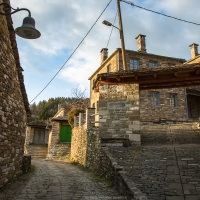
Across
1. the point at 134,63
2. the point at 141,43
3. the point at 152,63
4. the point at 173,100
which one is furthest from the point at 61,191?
the point at 141,43

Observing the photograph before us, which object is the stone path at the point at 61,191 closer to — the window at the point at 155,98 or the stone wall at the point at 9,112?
the stone wall at the point at 9,112

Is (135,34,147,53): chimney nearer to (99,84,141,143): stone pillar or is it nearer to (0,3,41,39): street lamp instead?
(99,84,141,143): stone pillar

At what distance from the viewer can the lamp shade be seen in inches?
186

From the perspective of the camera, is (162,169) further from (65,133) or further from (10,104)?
(65,133)

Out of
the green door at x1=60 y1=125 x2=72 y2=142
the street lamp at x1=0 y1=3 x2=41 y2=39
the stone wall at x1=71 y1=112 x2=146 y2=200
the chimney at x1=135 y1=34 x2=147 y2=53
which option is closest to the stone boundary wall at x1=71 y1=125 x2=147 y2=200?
the stone wall at x1=71 y1=112 x2=146 y2=200

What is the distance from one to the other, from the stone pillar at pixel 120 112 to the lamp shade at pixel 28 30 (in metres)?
5.21

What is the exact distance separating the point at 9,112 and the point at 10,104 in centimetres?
27

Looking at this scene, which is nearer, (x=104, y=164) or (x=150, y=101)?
(x=104, y=164)

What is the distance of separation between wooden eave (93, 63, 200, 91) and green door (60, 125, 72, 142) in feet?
38.0

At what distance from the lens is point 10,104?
723 cm

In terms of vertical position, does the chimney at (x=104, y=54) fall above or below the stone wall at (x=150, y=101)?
above

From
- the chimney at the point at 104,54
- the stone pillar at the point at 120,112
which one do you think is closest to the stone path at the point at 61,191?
the stone pillar at the point at 120,112

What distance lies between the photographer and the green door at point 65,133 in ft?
69.4

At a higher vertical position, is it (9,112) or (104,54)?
(104,54)
